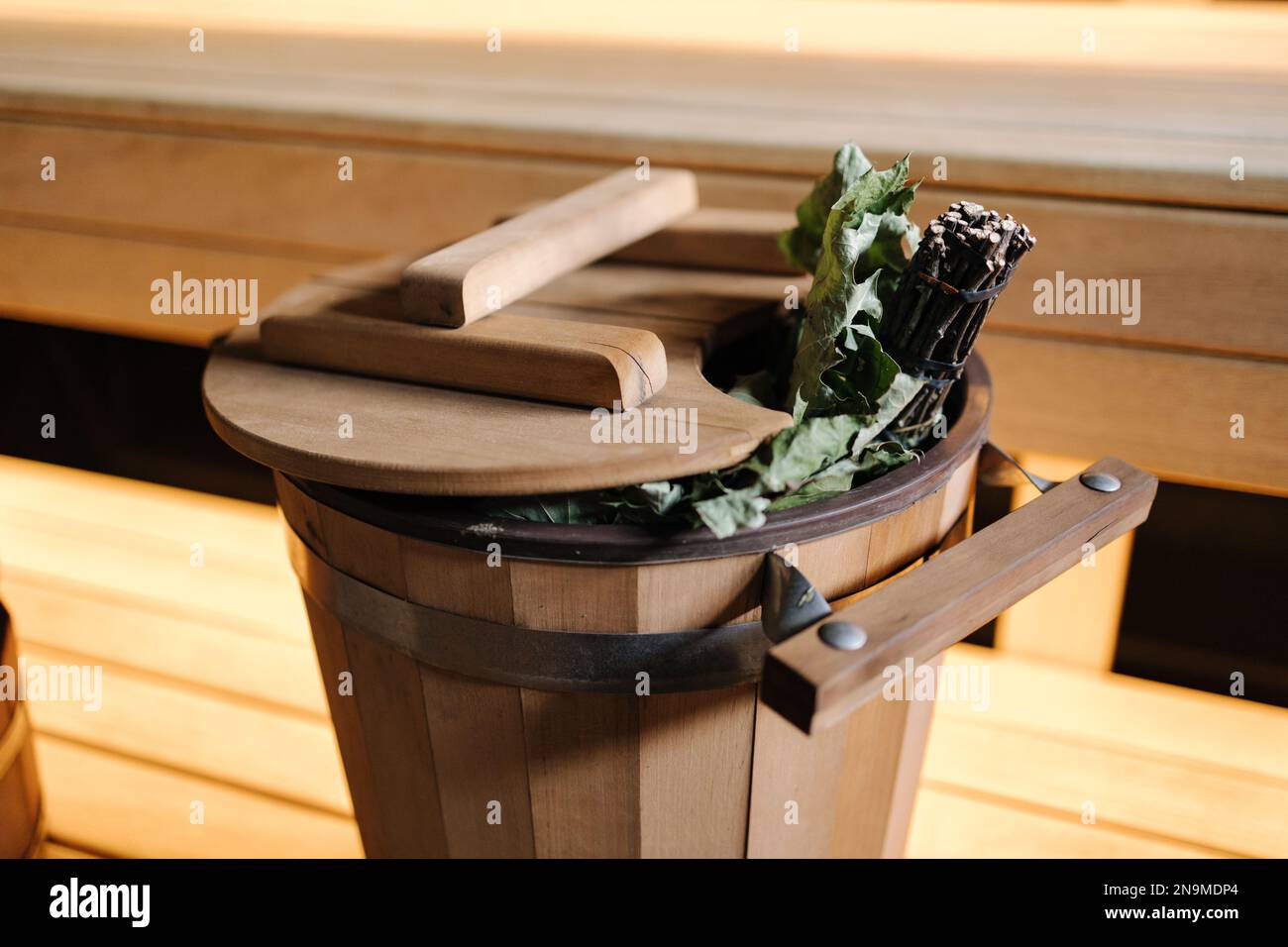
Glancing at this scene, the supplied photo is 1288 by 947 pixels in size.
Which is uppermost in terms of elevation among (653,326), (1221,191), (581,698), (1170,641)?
(1221,191)

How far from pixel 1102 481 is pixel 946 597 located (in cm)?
32

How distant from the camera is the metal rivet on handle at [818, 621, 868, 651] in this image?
0.99 metres

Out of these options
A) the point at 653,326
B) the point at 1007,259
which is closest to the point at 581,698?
the point at 653,326

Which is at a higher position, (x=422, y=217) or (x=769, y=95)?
(x=769, y=95)

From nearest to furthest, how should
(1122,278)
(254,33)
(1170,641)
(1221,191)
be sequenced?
1. (1221,191)
2. (1122,278)
3. (1170,641)
4. (254,33)

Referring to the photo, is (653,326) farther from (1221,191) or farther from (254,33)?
(254,33)

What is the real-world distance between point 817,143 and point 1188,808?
1.34 m

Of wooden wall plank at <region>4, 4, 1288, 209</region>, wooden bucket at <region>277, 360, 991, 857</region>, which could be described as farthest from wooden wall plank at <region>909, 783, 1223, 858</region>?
wooden wall plank at <region>4, 4, 1288, 209</region>

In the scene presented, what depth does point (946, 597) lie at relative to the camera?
106 cm

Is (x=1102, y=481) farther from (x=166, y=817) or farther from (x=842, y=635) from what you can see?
(x=166, y=817)

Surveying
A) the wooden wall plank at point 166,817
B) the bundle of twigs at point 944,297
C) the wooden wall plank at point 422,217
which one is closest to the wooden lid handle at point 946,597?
the bundle of twigs at point 944,297

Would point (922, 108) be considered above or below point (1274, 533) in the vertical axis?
above

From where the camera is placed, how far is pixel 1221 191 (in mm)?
1800

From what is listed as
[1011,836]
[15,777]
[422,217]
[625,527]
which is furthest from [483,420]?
[422,217]
